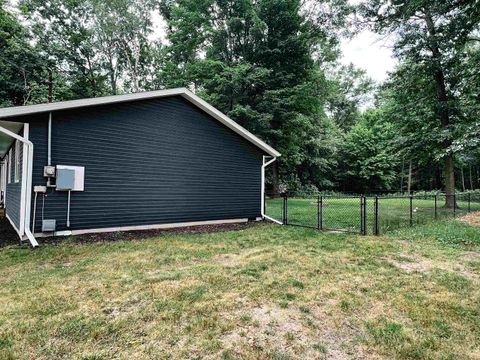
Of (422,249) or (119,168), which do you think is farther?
(119,168)

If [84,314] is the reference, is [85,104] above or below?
above

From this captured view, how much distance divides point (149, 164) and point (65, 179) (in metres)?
2.10

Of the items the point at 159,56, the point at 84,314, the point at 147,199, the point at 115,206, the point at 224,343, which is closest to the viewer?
the point at 224,343

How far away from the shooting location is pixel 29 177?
20.5ft

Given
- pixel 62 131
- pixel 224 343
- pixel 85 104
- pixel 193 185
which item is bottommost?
pixel 224 343

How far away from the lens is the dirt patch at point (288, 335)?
2.27 m

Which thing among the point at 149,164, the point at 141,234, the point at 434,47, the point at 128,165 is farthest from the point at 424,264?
the point at 434,47

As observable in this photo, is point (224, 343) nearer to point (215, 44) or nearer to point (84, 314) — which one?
point (84, 314)

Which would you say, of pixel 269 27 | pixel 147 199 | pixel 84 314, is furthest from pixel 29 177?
pixel 269 27

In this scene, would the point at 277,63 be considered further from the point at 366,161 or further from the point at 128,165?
the point at 366,161

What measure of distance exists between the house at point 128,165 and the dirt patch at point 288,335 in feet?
17.2

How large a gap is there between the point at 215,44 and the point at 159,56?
704cm

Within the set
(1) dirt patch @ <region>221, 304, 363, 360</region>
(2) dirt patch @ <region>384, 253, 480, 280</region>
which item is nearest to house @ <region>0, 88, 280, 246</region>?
(1) dirt patch @ <region>221, 304, 363, 360</region>

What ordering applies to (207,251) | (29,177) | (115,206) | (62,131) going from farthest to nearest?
(115,206) < (62,131) < (29,177) < (207,251)
